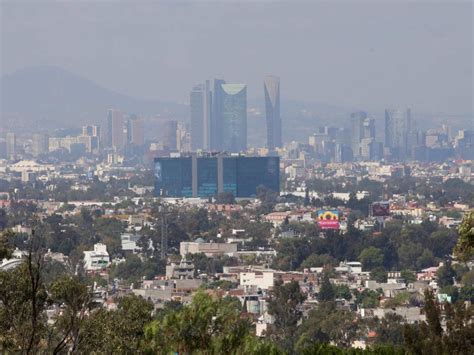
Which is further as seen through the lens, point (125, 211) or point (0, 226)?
point (125, 211)

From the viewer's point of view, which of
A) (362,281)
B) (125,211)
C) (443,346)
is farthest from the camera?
(125,211)

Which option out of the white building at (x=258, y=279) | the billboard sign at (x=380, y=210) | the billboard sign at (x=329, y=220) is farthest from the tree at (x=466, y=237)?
the billboard sign at (x=380, y=210)

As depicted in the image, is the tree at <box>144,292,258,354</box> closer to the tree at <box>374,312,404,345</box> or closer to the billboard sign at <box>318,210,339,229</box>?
the tree at <box>374,312,404,345</box>

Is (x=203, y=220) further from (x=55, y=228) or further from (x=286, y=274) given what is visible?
(x=286, y=274)

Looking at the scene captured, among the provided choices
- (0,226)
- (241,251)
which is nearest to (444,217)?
(241,251)

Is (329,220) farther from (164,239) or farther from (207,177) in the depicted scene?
(207,177)

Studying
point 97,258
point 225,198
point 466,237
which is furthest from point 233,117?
point 466,237

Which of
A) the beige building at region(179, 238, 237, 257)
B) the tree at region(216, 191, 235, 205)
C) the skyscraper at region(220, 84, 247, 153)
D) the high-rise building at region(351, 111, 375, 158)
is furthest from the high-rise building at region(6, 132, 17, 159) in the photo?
the beige building at region(179, 238, 237, 257)

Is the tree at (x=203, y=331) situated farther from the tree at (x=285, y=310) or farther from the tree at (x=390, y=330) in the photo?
the tree at (x=285, y=310)
